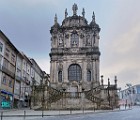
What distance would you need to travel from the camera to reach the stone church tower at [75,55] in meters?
57.3

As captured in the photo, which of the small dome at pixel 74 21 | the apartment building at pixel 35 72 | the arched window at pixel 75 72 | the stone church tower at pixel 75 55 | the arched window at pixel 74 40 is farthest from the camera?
the apartment building at pixel 35 72

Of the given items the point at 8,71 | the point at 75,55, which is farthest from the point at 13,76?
the point at 75,55

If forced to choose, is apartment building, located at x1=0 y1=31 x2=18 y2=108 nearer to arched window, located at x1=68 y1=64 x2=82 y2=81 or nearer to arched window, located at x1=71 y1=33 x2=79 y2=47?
arched window, located at x1=68 y1=64 x2=82 y2=81

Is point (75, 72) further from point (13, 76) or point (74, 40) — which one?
point (13, 76)

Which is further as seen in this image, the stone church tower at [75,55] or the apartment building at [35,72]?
the apartment building at [35,72]

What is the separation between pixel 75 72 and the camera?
193ft

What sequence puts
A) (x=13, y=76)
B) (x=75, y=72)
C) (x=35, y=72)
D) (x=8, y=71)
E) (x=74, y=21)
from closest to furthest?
(x=8, y=71) → (x=13, y=76) → (x=75, y=72) → (x=74, y=21) → (x=35, y=72)

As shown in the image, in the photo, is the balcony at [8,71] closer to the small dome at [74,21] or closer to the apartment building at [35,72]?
the apartment building at [35,72]

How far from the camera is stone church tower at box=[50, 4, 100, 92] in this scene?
188 ft

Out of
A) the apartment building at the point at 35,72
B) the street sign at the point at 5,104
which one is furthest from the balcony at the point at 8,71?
the apartment building at the point at 35,72

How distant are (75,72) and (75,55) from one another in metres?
4.04

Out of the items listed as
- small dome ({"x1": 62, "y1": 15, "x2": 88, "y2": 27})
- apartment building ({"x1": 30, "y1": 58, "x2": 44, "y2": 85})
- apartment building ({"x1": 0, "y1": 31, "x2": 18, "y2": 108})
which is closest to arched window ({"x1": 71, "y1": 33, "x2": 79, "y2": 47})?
small dome ({"x1": 62, "y1": 15, "x2": 88, "y2": 27})

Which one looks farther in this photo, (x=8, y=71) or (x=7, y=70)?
(x=8, y=71)

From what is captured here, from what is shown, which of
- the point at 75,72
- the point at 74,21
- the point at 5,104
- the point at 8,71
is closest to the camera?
the point at 5,104
